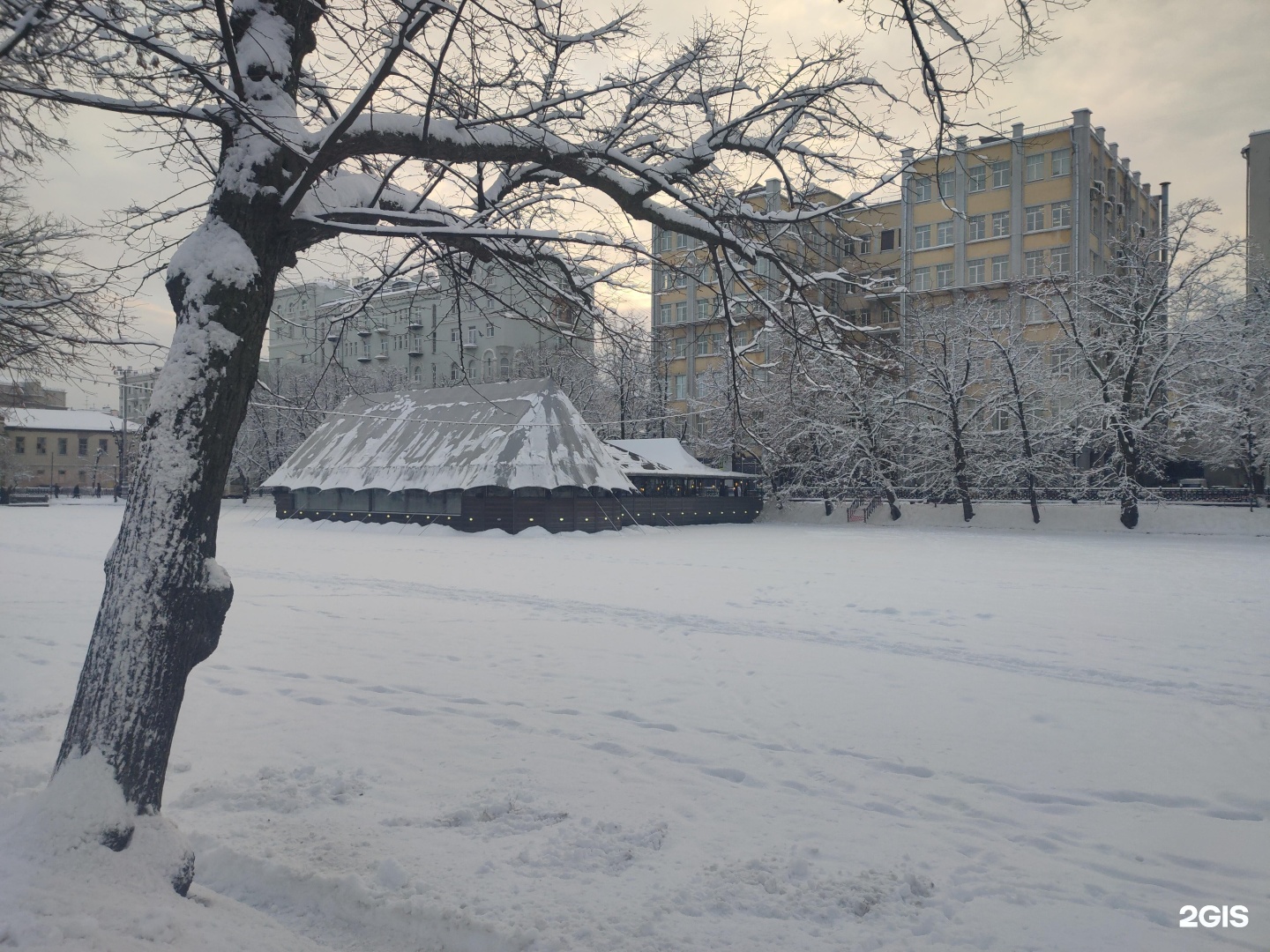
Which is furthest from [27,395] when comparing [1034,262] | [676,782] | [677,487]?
[1034,262]

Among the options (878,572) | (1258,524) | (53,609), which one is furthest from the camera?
(1258,524)

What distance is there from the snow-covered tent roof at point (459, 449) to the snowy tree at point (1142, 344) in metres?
18.2

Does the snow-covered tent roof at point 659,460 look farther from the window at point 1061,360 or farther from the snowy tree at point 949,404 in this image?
the window at point 1061,360

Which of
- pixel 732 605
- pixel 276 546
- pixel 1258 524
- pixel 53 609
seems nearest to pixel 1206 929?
pixel 732 605

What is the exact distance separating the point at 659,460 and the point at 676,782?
3265 centimetres

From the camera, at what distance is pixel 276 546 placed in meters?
24.1

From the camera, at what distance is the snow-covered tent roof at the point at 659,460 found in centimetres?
3547

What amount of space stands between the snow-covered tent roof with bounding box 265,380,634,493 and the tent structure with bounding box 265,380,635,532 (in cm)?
4

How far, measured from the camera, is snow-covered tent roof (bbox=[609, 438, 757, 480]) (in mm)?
35469

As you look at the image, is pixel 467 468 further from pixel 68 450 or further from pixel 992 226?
pixel 68 450

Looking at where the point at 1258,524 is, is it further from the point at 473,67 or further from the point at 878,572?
the point at 473,67

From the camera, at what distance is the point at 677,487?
38094 millimetres

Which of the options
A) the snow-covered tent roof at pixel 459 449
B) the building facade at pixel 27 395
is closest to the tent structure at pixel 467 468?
the snow-covered tent roof at pixel 459 449

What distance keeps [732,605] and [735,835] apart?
849 centimetres
